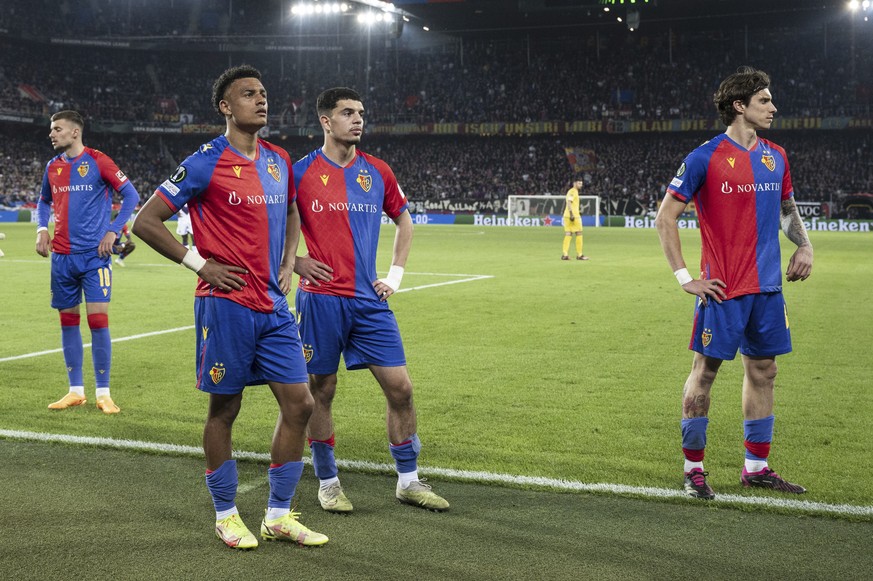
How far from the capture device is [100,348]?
24.6 feet

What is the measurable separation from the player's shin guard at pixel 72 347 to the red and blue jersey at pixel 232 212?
12.0 feet

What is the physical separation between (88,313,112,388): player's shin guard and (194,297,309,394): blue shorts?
11.3ft

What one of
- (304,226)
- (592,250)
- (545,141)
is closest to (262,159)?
(304,226)

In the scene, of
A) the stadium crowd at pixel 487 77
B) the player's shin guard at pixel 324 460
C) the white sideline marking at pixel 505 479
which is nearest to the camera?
the white sideline marking at pixel 505 479

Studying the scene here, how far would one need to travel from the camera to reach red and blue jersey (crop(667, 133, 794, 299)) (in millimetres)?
5059

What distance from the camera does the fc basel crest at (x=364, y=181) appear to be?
197 inches

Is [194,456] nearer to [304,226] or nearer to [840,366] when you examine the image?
[304,226]

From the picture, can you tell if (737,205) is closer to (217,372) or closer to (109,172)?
(217,372)

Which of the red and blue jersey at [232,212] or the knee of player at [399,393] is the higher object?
the red and blue jersey at [232,212]

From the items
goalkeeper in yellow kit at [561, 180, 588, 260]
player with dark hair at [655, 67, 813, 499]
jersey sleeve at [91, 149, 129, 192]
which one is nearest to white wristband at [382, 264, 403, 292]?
player with dark hair at [655, 67, 813, 499]

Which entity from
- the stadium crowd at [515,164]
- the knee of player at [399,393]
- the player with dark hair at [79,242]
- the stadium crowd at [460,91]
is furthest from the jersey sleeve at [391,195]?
the stadium crowd at [460,91]

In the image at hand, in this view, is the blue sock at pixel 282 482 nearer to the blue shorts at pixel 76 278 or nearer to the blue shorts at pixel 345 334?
the blue shorts at pixel 345 334

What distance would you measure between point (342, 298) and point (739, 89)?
2.40m

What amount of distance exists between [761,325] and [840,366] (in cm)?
452
